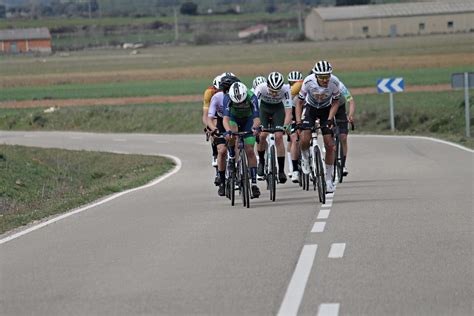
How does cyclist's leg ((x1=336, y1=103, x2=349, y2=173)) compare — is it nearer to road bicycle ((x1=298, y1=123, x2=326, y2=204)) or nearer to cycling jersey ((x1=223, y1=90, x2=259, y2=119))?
road bicycle ((x1=298, y1=123, x2=326, y2=204))

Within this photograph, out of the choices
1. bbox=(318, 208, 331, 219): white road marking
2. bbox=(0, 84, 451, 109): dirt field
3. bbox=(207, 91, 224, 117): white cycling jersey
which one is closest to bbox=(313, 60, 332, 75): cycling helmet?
bbox=(207, 91, 224, 117): white cycling jersey

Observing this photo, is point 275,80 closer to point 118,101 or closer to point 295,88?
point 295,88

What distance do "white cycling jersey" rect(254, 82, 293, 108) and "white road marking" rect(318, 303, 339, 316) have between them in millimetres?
10020

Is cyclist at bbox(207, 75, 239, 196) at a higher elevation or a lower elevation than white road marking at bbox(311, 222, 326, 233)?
higher

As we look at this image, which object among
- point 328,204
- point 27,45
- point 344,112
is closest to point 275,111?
point 344,112

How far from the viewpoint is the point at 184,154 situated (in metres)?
35.3

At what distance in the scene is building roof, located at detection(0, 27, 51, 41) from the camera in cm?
13240

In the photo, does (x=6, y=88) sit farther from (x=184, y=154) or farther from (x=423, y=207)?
(x=423, y=207)

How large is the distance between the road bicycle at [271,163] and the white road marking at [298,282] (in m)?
5.44

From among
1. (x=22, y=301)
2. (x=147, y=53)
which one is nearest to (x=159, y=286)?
(x=22, y=301)

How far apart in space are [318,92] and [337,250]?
6243 mm

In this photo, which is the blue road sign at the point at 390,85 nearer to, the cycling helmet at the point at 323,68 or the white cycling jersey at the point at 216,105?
the white cycling jersey at the point at 216,105

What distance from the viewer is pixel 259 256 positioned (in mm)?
11938

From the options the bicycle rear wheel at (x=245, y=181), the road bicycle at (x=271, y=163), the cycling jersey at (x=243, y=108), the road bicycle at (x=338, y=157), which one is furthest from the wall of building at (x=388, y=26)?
the bicycle rear wheel at (x=245, y=181)
